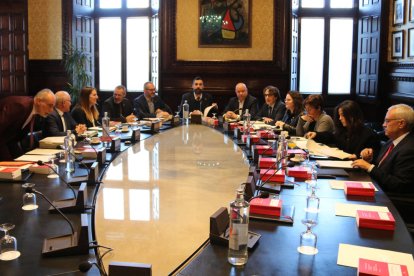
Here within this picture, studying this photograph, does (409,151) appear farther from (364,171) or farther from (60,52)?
(60,52)

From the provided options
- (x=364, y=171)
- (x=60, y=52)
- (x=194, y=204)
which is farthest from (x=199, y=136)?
(x=60, y=52)

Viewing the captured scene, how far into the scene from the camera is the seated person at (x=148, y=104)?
733 centimetres

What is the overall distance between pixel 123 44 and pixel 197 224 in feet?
25.3

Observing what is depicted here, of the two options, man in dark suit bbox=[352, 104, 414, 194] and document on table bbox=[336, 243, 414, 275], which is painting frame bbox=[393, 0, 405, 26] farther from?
document on table bbox=[336, 243, 414, 275]

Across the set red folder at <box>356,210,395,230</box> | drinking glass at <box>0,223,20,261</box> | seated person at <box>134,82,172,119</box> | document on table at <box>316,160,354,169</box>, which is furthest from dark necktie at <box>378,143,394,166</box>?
seated person at <box>134,82,172,119</box>

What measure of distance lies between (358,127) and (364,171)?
0.83 meters

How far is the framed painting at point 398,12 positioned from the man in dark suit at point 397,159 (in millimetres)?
4139

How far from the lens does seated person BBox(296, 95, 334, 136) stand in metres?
5.12

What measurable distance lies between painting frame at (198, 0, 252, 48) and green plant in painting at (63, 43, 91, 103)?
2178mm

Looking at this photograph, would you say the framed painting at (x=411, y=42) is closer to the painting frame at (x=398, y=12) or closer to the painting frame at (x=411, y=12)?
the painting frame at (x=411, y=12)

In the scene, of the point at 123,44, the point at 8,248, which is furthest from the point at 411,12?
the point at 8,248

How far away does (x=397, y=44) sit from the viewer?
746 centimetres

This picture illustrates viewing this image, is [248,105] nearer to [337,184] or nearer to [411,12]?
[411,12]

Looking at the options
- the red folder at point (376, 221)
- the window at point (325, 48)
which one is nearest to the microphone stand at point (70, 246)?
the red folder at point (376, 221)
